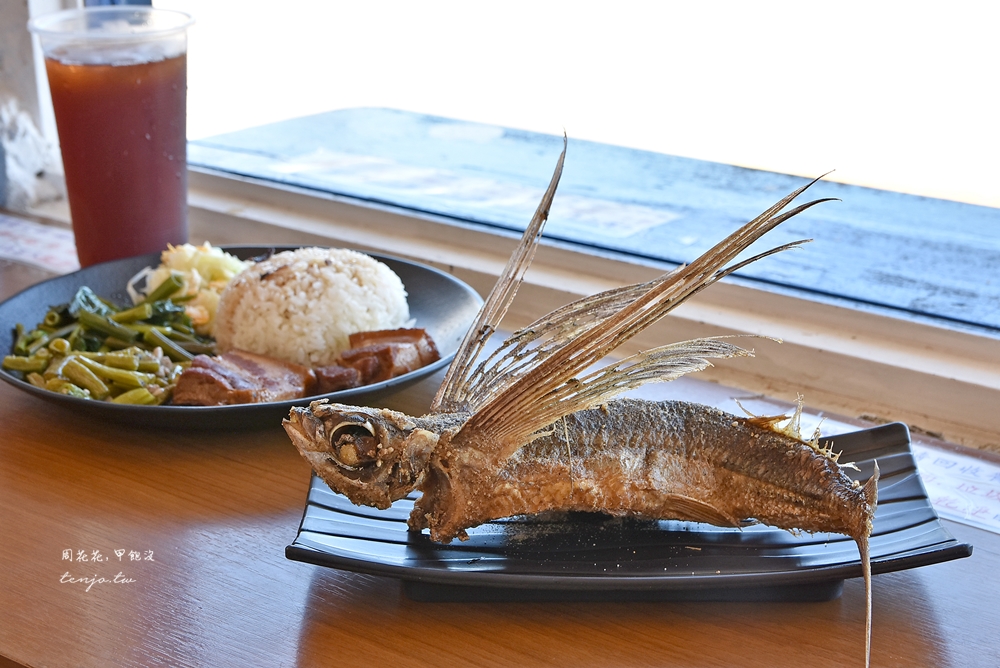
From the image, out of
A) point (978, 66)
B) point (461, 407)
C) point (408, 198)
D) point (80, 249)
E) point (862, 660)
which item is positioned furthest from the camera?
point (408, 198)

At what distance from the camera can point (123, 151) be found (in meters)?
1.77

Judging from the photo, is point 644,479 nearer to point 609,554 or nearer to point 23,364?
point 609,554

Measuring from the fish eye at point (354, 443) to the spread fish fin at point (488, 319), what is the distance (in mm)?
125

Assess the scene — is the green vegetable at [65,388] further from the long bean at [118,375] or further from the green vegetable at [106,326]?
the green vegetable at [106,326]

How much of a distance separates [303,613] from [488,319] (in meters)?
0.40

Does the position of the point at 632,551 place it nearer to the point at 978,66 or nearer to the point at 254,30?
the point at 978,66

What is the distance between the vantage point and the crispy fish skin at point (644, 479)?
94 cm

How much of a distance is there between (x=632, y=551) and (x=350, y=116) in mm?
1744

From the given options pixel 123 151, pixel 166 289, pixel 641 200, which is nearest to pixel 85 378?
pixel 166 289

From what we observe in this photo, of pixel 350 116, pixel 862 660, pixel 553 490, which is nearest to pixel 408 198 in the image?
pixel 350 116

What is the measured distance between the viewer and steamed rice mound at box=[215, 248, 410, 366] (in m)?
1.50

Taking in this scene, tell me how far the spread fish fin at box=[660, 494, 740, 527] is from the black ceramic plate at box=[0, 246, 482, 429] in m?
0.44

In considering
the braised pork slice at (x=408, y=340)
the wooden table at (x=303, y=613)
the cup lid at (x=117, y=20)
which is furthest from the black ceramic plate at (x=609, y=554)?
the cup lid at (x=117, y=20)

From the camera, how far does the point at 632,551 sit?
38.1 inches
